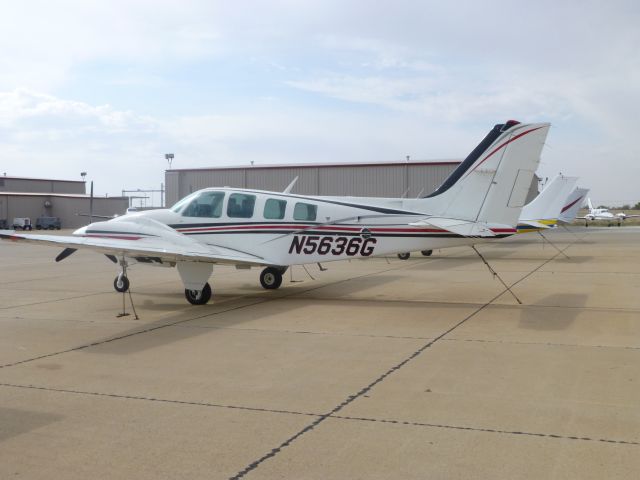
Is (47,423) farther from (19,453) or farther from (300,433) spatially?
(300,433)

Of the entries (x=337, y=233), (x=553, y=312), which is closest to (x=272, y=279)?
(x=337, y=233)

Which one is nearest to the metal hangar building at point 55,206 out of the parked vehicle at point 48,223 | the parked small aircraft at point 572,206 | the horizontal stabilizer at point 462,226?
the parked vehicle at point 48,223

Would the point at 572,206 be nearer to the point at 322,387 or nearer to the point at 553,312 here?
the point at 553,312

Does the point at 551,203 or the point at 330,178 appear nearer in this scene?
the point at 551,203

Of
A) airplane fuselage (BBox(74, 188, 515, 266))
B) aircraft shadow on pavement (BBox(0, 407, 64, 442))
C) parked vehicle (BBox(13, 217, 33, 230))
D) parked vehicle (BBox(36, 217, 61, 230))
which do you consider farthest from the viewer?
parked vehicle (BBox(36, 217, 61, 230))

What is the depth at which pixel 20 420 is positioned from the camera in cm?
512

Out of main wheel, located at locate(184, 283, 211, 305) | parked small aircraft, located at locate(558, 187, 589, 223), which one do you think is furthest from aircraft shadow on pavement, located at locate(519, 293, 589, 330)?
parked small aircraft, located at locate(558, 187, 589, 223)

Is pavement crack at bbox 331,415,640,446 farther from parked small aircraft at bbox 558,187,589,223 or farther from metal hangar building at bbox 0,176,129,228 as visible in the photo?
metal hangar building at bbox 0,176,129,228

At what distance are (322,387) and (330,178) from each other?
124ft

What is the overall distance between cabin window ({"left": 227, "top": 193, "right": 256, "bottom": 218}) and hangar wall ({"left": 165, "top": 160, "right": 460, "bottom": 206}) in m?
27.9

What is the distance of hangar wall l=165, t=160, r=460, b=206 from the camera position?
40875mm

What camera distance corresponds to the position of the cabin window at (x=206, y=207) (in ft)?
41.0

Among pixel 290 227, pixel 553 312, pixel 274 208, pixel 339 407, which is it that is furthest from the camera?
pixel 274 208

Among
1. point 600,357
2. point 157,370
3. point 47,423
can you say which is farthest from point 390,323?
point 47,423
